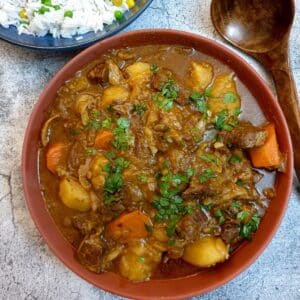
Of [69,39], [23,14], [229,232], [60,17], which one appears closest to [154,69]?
[69,39]

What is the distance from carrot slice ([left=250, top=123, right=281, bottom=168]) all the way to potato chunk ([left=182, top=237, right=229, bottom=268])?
A: 1.62 ft

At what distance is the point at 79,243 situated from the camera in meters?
2.84

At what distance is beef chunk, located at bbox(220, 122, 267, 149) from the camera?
2.63 metres

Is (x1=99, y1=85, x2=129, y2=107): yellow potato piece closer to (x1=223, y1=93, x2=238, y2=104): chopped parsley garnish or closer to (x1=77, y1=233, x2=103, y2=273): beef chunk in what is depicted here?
(x1=223, y1=93, x2=238, y2=104): chopped parsley garnish

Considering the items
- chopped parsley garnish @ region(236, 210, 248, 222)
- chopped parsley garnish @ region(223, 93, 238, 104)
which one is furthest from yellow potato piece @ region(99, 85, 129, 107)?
chopped parsley garnish @ region(236, 210, 248, 222)

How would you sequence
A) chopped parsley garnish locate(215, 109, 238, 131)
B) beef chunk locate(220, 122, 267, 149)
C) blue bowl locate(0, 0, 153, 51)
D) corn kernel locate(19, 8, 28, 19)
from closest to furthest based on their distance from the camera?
beef chunk locate(220, 122, 267, 149) → chopped parsley garnish locate(215, 109, 238, 131) → blue bowl locate(0, 0, 153, 51) → corn kernel locate(19, 8, 28, 19)

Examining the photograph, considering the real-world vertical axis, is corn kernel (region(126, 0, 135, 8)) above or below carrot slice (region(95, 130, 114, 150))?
above

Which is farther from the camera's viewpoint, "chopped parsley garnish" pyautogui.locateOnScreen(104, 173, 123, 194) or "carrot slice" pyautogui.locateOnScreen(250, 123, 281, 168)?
"carrot slice" pyautogui.locateOnScreen(250, 123, 281, 168)

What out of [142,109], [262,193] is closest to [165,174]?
[142,109]

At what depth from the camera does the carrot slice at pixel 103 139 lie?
272cm

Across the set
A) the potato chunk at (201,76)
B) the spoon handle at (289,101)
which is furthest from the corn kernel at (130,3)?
the spoon handle at (289,101)

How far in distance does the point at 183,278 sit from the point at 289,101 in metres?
1.26

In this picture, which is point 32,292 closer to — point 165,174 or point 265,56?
point 165,174

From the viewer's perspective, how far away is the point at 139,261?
2.74m
